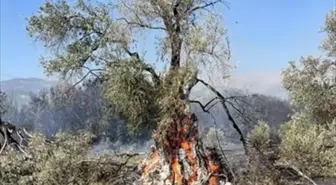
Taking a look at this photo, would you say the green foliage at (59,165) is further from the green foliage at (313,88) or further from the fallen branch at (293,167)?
the green foliage at (313,88)

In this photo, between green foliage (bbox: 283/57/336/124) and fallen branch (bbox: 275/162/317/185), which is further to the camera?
green foliage (bbox: 283/57/336/124)

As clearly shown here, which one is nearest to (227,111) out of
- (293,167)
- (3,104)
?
(293,167)

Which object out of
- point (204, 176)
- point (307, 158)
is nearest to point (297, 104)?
point (307, 158)

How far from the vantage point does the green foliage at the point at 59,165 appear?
802 centimetres

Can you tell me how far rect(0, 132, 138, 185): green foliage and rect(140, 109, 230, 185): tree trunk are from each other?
2.40 ft

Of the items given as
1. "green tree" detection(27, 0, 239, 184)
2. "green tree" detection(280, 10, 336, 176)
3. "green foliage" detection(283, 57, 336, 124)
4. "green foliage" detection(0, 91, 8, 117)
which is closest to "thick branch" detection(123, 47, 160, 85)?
"green tree" detection(27, 0, 239, 184)

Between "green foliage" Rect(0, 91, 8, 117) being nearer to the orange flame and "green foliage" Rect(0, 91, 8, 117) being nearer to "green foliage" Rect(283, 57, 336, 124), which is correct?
the orange flame

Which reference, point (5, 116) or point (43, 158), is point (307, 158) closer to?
point (43, 158)

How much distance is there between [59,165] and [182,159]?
1845 millimetres

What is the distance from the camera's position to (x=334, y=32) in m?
13.6

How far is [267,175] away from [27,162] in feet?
12.2

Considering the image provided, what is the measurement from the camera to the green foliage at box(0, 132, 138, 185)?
8023 mm

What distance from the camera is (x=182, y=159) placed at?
332 inches

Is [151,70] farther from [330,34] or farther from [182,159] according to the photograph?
[330,34]
